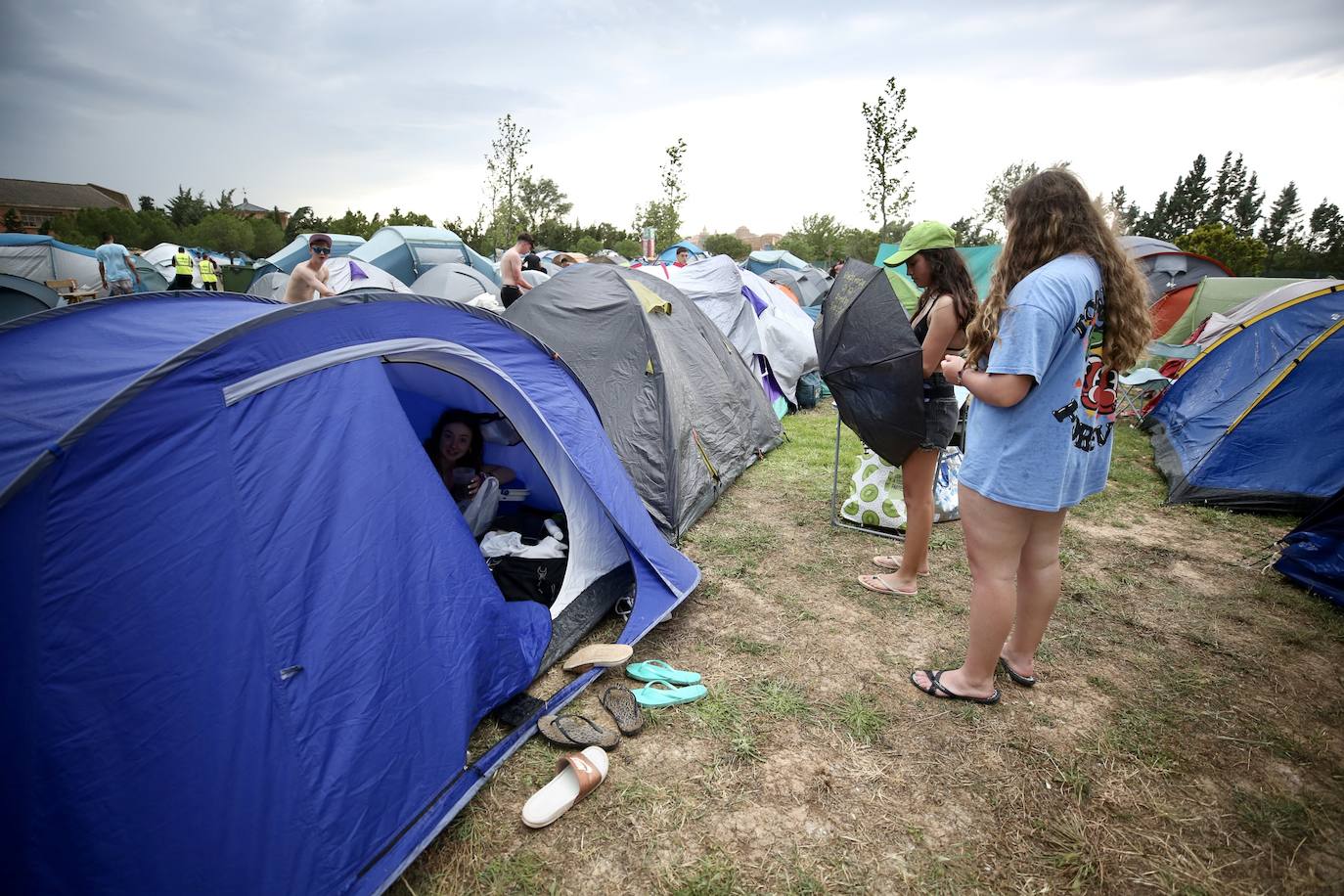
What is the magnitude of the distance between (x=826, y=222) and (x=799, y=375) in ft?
167

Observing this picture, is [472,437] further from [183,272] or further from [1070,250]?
[183,272]

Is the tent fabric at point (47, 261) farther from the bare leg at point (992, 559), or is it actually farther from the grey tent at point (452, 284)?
the bare leg at point (992, 559)

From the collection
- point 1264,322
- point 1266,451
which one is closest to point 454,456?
point 1266,451

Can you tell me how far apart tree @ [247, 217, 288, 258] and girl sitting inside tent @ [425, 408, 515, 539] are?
39012 mm

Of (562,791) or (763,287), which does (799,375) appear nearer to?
(763,287)

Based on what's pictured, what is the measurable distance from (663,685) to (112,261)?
1372cm

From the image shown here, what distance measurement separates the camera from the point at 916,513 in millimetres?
3371

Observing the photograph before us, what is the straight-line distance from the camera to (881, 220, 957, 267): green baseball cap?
286cm

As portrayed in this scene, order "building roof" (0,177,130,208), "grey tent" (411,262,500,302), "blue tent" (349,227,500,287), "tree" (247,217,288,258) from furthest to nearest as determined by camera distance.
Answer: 1. "building roof" (0,177,130,208)
2. "tree" (247,217,288,258)
3. "blue tent" (349,227,500,287)
4. "grey tent" (411,262,500,302)

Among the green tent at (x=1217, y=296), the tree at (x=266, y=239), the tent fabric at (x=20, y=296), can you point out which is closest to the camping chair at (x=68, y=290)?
the tent fabric at (x=20, y=296)

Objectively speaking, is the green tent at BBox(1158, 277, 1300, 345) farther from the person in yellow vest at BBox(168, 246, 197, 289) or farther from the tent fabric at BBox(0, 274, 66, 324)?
the tent fabric at BBox(0, 274, 66, 324)

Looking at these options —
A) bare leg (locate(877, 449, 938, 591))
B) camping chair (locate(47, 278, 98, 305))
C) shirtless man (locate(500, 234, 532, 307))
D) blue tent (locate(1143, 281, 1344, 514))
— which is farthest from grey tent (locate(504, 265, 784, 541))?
camping chair (locate(47, 278, 98, 305))

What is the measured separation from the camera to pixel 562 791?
7.08 ft

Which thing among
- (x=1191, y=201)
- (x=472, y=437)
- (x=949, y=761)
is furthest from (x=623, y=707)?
(x=1191, y=201)
